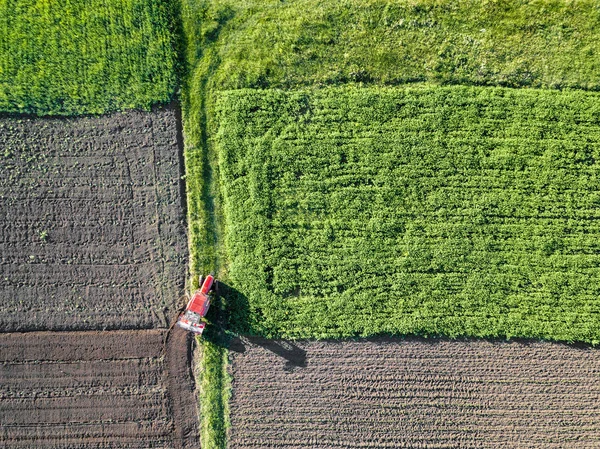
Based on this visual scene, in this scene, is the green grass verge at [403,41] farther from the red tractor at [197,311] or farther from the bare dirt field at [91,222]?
the red tractor at [197,311]

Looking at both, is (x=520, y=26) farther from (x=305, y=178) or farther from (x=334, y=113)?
(x=305, y=178)

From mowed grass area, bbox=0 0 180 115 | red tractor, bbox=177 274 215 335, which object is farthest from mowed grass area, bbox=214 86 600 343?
mowed grass area, bbox=0 0 180 115

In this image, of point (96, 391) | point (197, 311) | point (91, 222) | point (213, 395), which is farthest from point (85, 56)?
point (213, 395)

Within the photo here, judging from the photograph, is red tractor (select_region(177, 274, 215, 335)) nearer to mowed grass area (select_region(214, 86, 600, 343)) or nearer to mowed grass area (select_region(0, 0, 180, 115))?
mowed grass area (select_region(214, 86, 600, 343))

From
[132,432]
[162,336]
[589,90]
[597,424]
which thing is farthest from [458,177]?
[132,432]

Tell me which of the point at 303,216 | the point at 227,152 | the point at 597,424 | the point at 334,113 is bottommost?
the point at 597,424

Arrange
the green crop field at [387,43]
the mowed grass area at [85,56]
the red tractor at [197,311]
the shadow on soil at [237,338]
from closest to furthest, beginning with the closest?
the red tractor at [197,311]
the shadow on soil at [237,338]
the mowed grass area at [85,56]
the green crop field at [387,43]

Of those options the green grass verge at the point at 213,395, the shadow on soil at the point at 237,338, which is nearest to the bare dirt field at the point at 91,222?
the shadow on soil at the point at 237,338
